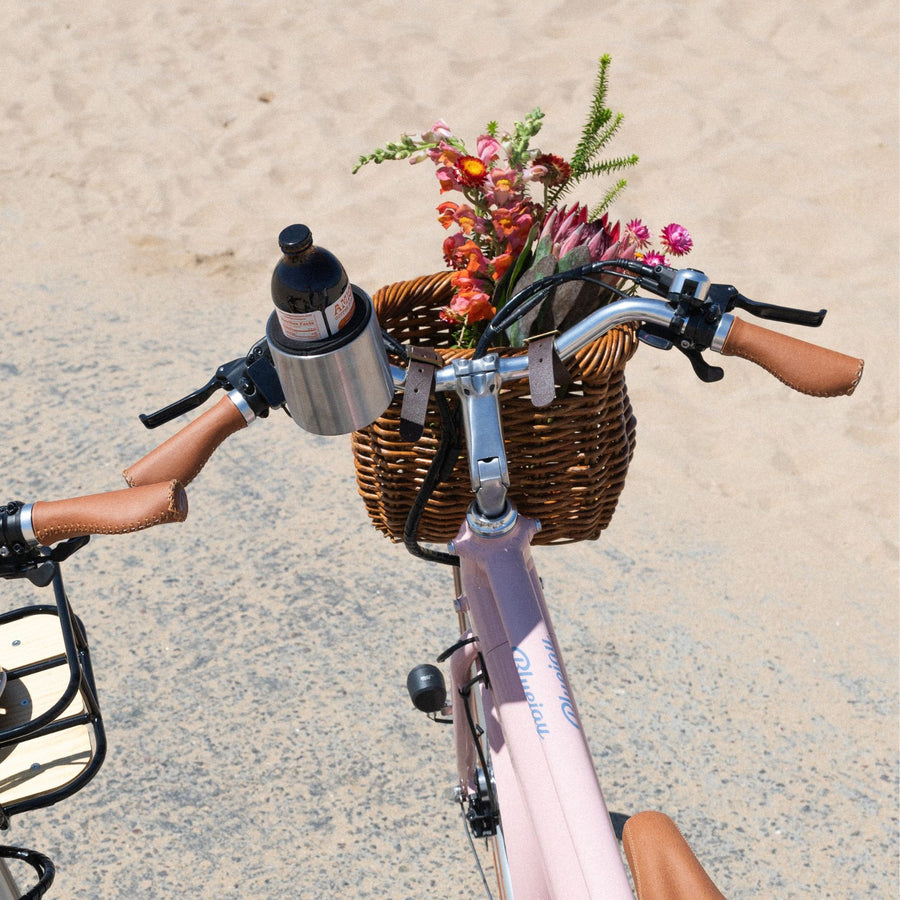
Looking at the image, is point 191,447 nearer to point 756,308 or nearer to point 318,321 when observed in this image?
point 318,321

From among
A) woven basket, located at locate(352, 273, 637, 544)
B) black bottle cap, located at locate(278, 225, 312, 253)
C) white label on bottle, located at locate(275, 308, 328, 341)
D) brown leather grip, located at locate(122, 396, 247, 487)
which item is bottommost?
woven basket, located at locate(352, 273, 637, 544)

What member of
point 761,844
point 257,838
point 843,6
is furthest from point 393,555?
point 843,6

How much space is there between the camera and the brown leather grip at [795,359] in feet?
3.65

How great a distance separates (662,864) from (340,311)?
65 centimetres

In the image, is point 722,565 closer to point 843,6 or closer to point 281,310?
point 281,310

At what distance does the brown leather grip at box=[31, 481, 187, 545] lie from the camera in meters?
1.01

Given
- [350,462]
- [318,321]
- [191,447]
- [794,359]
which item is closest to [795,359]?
[794,359]

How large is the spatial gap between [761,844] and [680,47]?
3.69m

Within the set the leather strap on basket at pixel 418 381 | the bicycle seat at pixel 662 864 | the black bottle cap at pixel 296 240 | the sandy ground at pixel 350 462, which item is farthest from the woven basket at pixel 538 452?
the sandy ground at pixel 350 462

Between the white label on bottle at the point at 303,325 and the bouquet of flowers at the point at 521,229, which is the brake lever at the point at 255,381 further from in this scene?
the bouquet of flowers at the point at 521,229

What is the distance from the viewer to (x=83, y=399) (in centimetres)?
335

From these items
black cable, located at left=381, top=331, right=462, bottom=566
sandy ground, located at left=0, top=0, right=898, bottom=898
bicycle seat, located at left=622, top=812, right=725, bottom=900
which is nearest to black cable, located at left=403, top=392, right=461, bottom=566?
black cable, located at left=381, top=331, right=462, bottom=566

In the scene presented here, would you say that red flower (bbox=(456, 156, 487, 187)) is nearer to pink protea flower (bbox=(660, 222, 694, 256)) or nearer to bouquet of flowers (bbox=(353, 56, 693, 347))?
bouquet of flowers (bbox=(353, 56, 693, 347))

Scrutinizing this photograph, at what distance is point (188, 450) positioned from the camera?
1153 mm
